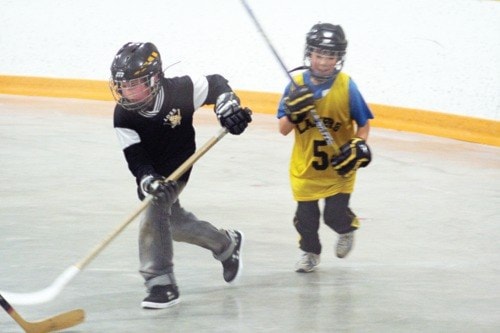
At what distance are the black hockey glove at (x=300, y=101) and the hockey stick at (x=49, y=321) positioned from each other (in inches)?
47.3

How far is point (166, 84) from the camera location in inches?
176

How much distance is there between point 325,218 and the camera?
4.95 m

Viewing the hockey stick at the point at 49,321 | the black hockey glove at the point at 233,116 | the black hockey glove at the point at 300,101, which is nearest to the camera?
the hockey stick at the point at 49,321

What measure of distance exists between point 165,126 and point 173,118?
0.05 metres

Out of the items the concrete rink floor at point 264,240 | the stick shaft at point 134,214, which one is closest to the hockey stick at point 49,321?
the concrete rink floor at point 264,240

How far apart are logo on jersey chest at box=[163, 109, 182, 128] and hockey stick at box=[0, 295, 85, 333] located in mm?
820

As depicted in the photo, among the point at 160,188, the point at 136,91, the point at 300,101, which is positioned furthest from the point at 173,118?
the point at 300,101

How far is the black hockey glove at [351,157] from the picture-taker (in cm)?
467

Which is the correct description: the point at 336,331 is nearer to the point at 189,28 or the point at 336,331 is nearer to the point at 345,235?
the point at 345,235

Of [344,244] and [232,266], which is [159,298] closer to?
[232,266]

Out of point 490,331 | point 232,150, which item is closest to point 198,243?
point 490,331

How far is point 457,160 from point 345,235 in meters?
3.19

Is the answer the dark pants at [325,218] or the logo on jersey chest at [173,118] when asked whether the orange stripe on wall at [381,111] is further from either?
the logo on jersey chest at [173,118]

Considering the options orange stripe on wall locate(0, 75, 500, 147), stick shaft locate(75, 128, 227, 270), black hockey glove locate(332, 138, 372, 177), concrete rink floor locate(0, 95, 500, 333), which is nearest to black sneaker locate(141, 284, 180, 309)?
concrete rink floor locate(0, 95, 500, 333)
